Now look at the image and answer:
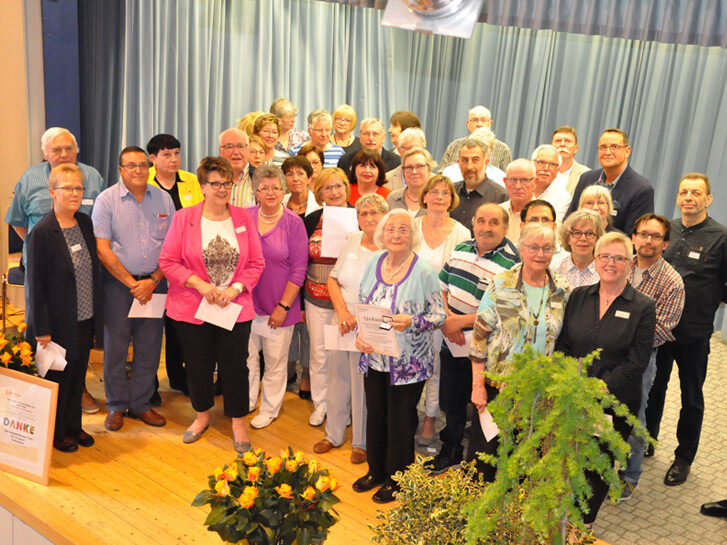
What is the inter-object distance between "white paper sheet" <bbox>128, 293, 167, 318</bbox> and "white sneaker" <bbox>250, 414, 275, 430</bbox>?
830 millimetres

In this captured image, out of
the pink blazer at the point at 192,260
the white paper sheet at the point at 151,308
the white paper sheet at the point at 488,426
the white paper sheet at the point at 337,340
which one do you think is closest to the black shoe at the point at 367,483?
the white paper sheet at the point at 337,340

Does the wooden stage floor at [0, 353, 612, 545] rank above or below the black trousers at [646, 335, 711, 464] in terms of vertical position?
below

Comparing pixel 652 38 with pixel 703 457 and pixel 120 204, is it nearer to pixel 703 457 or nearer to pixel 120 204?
pixel 703 457

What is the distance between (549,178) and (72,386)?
306 cm

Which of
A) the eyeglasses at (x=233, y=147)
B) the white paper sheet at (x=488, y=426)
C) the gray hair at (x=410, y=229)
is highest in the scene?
the eyeglasses at (x=233, y=147)

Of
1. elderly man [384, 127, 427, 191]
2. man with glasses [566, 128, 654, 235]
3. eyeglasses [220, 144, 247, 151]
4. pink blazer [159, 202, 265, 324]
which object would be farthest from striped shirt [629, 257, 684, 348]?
eyeglasses [220, 144, 247, 151]

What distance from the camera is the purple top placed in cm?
387

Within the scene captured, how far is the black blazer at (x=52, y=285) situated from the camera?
3.46m

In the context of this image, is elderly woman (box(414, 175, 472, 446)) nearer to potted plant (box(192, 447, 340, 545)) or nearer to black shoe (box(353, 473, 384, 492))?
black shoe (box(353, 473, 384, 492))

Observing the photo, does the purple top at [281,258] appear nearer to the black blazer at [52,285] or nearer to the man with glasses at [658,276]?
the black blazer at [52,285]

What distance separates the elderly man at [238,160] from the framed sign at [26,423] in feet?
5.18

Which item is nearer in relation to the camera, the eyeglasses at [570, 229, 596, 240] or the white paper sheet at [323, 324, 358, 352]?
the eyeglasses at [570, 229, 596, 240]

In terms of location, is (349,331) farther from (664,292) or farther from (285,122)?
(285,122)

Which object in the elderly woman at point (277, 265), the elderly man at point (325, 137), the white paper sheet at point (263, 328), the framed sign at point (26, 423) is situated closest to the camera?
the framed sign at point (26, 423)
